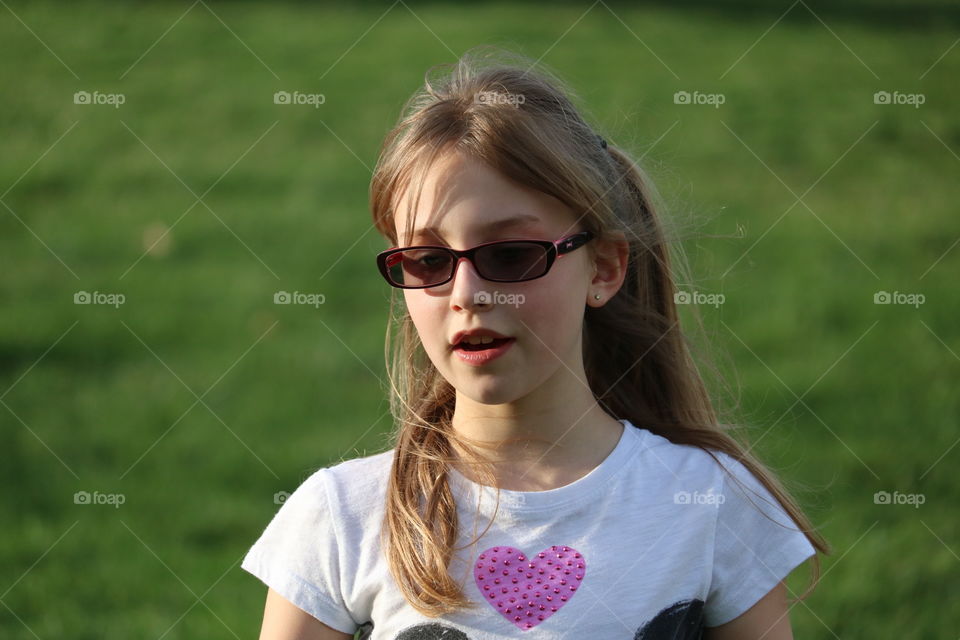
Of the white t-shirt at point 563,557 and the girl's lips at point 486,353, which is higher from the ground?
the girl's lips at point 486,353

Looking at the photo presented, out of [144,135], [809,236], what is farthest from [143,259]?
[809,236]

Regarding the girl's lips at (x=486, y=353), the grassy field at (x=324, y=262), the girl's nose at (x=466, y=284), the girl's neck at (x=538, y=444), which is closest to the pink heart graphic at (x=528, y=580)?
the girl's neck at (x=538, y=444)

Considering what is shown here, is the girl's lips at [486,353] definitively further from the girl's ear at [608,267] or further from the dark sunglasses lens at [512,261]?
the girl's ear at [608,267]

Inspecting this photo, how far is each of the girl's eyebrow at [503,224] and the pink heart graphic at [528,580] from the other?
629mm

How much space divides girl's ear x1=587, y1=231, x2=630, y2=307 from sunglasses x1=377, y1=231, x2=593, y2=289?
149mm

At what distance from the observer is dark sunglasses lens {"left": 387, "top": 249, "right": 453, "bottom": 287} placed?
2.22 meters

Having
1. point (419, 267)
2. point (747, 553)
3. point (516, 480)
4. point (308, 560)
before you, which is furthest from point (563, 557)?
point (419, 267)

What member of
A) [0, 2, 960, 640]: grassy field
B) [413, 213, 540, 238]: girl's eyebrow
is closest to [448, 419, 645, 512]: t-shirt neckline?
[413, 213, 540, 238]: girl's eyebrow

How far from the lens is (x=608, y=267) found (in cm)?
247

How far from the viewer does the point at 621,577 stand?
223cm

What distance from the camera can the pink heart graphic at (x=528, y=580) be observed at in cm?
220

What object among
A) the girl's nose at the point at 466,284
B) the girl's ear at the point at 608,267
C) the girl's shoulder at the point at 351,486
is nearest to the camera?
the girl's nose at the point at 466,284

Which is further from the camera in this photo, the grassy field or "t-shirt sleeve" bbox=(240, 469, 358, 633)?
the grassy field

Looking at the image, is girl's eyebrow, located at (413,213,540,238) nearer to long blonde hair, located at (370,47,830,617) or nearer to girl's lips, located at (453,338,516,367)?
long blonde hair, located at (370,47,830,617)
